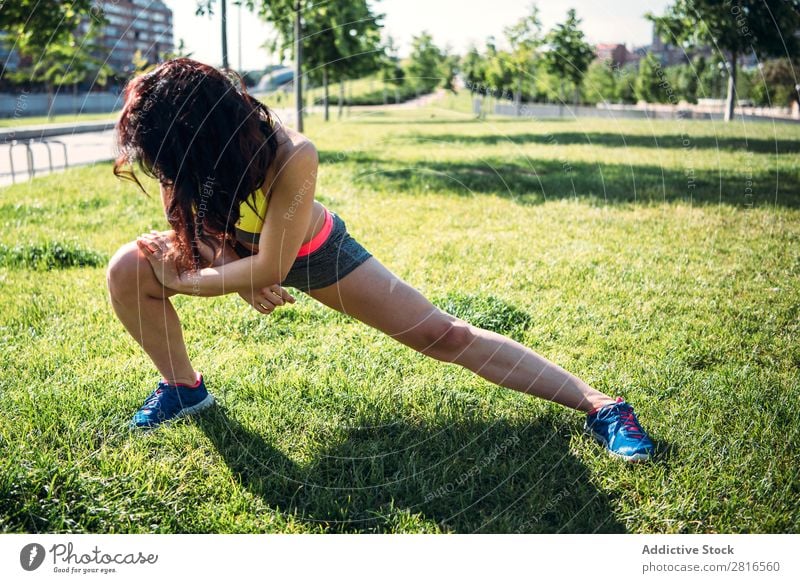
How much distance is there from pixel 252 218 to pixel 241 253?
9.5 inches

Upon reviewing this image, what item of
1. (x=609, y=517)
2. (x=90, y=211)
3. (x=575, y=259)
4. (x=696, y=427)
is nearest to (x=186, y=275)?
(x=609, y=517)

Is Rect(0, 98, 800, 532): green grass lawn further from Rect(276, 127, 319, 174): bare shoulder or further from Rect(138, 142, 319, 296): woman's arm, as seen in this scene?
Rect(276, 127, 319, 174): bare shoulder

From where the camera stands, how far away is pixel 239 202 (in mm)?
2441

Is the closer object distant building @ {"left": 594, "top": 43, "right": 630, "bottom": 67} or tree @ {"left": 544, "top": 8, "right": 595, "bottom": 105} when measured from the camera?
tree @ {"left": 544, "top": 8, "right": 595, "bottom": 105}

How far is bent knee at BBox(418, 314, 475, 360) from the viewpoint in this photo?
2.67 meters

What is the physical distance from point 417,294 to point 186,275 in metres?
0.88

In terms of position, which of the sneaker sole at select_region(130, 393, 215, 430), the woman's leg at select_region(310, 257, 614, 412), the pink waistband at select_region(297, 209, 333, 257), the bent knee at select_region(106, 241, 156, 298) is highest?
the pink waistband at select_region(297, 209, 333, 257)

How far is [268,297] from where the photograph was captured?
8.30 ft

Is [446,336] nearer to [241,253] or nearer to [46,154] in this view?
[241,253]

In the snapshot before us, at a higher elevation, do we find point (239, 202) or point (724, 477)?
point (239, 202)

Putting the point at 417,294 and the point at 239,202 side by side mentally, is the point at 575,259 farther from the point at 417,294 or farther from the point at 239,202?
the point at 239,202

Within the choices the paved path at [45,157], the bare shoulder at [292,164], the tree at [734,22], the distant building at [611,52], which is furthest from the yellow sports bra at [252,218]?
the paved path at [45,157]
